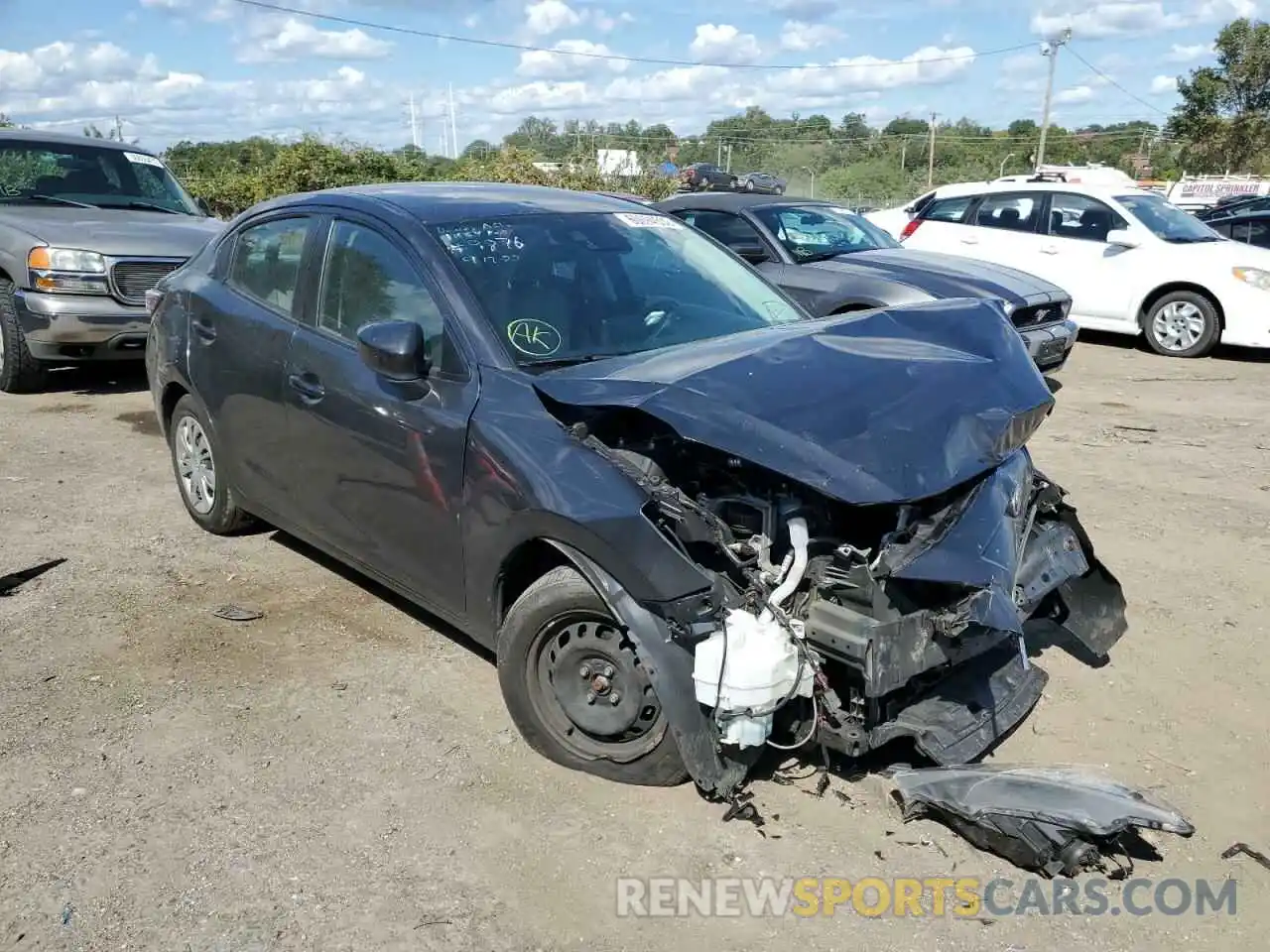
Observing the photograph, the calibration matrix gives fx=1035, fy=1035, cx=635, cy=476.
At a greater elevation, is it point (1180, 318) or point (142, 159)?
point (142, 159)

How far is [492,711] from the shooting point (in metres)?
3.75

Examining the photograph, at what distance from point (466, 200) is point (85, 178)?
21.8 feet

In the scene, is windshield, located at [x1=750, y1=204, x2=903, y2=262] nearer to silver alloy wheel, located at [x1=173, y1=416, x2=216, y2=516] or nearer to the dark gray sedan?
the dark gray sedan

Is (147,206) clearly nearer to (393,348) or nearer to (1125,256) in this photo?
(393,348)

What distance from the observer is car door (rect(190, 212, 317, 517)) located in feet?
14.4

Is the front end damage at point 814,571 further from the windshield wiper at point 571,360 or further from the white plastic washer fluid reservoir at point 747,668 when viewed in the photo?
the windshield wiper at point 571,360

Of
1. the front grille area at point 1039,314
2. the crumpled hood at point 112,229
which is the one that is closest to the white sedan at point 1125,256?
the front grille area at point 1039,314

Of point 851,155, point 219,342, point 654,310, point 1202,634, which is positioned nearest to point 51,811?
point 219,342

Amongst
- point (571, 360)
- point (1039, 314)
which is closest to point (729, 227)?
point (1039, 314)

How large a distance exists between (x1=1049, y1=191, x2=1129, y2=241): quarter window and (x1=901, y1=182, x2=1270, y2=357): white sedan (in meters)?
0.01

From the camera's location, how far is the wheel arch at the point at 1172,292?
10.6m

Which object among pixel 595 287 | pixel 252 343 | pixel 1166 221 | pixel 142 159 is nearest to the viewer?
pixel 595 287

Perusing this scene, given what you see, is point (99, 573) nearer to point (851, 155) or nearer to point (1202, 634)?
point (1202, 634)

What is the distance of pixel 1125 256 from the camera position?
10961mm
